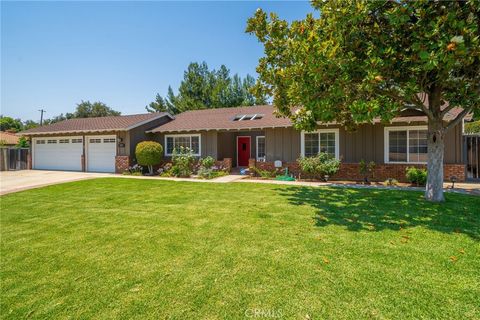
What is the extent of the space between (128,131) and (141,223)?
1237 centimetres

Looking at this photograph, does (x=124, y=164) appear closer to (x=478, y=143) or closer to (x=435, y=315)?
(x=435, y=315)

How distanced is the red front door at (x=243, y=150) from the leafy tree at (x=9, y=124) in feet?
181

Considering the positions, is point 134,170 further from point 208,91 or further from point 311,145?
point 208,91

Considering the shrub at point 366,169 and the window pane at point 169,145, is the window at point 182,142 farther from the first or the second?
the shrub at point 366,169

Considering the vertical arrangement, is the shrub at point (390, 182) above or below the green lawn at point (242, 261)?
above

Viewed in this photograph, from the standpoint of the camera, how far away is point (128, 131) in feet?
53.5

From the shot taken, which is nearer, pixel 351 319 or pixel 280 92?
pixel 351 319

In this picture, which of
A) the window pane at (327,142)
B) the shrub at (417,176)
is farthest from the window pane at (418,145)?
the window pane at (327,142)

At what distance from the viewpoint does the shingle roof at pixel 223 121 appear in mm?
14477

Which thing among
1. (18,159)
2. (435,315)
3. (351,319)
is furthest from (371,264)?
(18,159)


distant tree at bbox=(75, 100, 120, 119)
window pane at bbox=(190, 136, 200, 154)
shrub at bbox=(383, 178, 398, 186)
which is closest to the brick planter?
shrub at bbox=(383, 178, 398, 186)

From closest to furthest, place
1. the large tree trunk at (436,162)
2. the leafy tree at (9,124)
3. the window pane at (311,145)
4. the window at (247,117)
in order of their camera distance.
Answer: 1. the large tree trunk at (436,162)
2. the window pane at (311,145)
3. the window at (247,117)
4. the leafy tree at (9,124)

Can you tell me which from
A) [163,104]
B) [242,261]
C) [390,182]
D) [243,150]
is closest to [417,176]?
[390,182]

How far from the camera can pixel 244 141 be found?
18.1 meters
